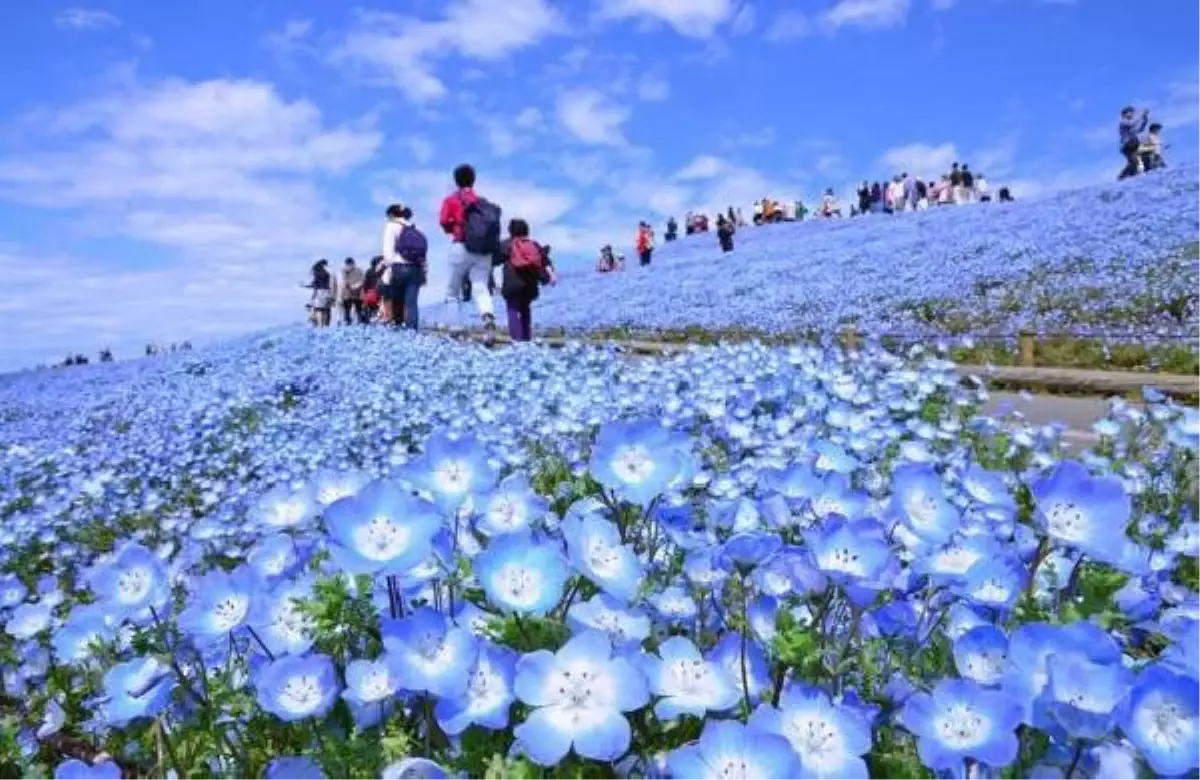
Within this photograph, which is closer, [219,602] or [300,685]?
[300,685]

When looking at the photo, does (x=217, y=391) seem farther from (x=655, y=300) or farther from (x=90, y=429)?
(x=655, y=300)

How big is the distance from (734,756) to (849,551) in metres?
0.33

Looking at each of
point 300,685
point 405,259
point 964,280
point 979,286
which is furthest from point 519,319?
point 300,685

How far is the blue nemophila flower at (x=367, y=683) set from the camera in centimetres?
127

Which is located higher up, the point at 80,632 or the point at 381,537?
the point at 381,537

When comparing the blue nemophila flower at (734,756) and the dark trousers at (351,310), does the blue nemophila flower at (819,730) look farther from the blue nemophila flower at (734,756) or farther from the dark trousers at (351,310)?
the dark trousers at (351,310)

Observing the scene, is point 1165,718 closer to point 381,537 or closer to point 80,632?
point 381,537

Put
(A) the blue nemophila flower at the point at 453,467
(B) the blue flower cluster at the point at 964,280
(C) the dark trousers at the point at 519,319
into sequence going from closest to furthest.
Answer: (A) the blue nemophila flower at the point at 453,467, (C) the dark trousers at the point at 519,319, (B) the blue flower cluster at the point at 964,280

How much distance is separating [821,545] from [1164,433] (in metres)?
3.74

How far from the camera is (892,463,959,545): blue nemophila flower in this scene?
4.75 ft

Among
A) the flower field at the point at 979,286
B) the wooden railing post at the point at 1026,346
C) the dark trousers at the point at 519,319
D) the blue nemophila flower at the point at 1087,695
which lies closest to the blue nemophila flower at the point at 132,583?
the blue nemophila flower at the point at 1087,695

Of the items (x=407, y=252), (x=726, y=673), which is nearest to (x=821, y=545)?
(x=726, y=673)

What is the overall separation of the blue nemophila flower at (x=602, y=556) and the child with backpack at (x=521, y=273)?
34.7 feet

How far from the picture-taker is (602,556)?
1335 millimetres
